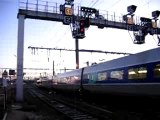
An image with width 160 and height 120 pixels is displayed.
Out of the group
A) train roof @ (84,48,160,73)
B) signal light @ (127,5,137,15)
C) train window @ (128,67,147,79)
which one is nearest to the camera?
train roof @ (84,48,160,73)

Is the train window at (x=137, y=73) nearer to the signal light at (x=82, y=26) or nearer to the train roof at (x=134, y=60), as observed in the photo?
the train roof at (x=134, y=60)

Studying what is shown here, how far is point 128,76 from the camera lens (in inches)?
685

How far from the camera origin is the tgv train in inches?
577

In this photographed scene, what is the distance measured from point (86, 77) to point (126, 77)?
9.60 meters

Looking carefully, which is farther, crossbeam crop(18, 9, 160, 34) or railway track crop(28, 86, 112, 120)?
crossbeam crop(18, 9, 160, 34)

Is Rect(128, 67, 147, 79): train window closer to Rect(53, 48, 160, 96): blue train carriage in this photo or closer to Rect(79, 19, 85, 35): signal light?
Rect(53, 48, 160, 96): blue train carriage

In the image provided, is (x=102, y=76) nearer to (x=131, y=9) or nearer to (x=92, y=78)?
(x=92, y=78)

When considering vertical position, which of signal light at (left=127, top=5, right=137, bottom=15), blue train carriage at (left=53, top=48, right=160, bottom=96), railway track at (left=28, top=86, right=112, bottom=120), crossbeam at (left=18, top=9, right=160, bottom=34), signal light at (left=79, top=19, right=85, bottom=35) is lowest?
railway track at (left=28, top=86, right=112, bottom=120)

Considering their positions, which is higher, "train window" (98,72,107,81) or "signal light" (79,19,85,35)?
"signal light" (79,19,85,35)

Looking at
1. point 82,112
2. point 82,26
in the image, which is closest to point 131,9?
point 82,26

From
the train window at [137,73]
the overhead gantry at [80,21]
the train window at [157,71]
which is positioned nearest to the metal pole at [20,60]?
the overhead gantry at [80,21]

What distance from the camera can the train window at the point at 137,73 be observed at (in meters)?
15.5

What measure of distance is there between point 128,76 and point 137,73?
3.75 feet

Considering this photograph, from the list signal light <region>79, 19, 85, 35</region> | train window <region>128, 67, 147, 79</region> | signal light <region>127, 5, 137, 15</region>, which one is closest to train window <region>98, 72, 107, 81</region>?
train window <region>128, 67, 147, 79</region>
